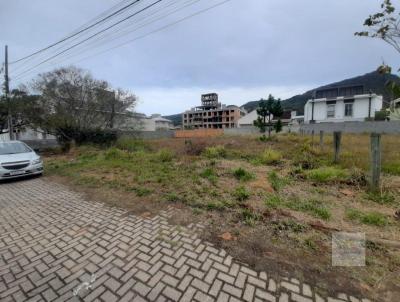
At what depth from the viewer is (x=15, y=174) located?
6.04 metres

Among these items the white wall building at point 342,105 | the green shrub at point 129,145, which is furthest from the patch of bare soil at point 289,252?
the white wall building at point 342,105

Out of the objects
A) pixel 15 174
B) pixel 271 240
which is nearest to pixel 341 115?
pixel 271 240

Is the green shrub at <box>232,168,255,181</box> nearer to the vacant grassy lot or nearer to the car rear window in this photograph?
the vacant grassy lot

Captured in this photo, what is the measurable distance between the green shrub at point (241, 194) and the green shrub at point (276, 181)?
2.54ft

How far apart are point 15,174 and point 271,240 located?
759 centimetres

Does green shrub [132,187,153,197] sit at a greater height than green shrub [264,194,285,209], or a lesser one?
lesser

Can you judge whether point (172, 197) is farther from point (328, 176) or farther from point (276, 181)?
point (328, 176)

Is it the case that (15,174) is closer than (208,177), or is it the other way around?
(208,177)

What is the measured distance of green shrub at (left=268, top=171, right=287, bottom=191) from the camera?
4.54m

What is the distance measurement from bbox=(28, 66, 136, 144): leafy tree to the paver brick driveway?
12.4 meters

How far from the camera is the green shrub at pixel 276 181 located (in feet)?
14.9

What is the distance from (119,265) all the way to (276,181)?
159 inches

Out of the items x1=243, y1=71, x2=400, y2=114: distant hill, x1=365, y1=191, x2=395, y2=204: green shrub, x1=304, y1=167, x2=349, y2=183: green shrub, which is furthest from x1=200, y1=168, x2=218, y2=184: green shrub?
x1=243, y1=71, x2=400, y2=114: distant hill

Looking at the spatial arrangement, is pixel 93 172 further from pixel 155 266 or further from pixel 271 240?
pixel 271 240
